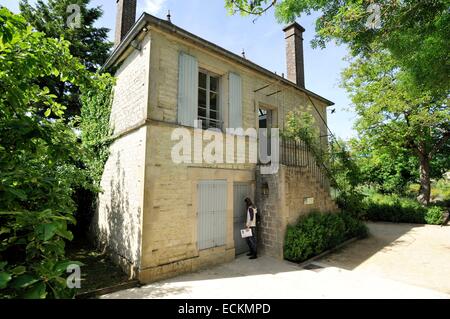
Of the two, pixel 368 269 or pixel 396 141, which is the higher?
pixel 396 141

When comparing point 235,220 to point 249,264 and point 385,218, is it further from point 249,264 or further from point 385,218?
point 385,218

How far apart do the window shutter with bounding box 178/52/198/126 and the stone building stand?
28mm

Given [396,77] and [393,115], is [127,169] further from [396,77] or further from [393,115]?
[393,115]

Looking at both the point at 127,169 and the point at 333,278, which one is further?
the point at 127,169

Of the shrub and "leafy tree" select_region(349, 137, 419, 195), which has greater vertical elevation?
"leafy tree" select_region(349, 137, 419, 195)

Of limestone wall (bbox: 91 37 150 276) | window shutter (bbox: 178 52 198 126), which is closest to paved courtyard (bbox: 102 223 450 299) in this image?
limestone wall (bbox: 91 37 150 276)

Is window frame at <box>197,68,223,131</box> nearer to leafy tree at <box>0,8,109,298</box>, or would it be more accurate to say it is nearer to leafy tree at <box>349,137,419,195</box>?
leafy tree at <box>0,8,109,298</box>

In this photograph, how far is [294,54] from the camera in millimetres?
11289

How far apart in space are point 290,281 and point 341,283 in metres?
1.11

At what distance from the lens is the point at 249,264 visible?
6.79 meters

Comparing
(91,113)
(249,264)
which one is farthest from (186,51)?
(249,264)

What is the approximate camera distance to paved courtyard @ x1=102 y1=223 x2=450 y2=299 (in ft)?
16.2

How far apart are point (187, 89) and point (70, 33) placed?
35.8ft

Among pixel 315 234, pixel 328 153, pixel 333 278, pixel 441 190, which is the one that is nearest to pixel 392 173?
pixel 441 190
